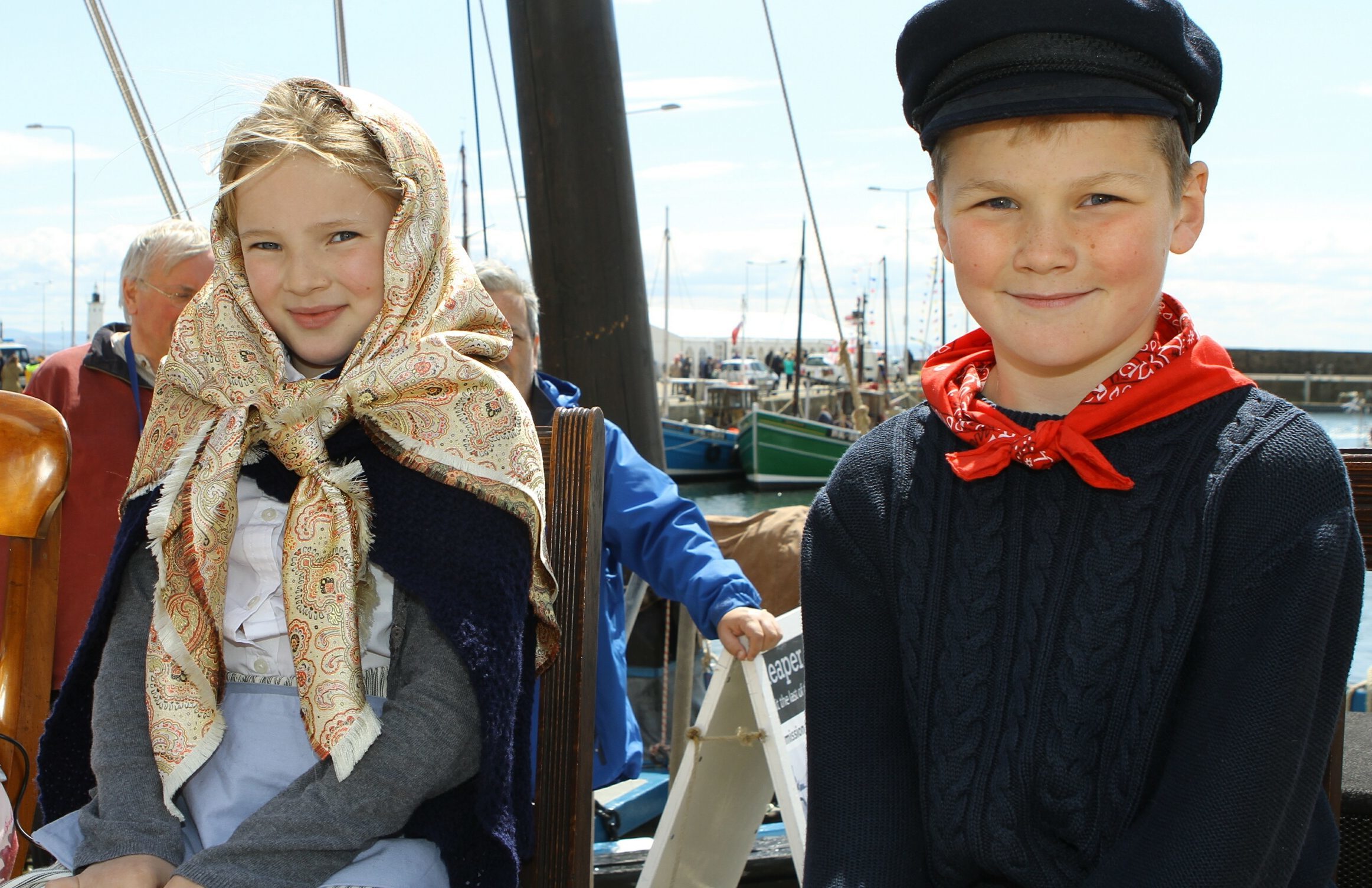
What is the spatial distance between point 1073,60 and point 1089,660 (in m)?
0.69

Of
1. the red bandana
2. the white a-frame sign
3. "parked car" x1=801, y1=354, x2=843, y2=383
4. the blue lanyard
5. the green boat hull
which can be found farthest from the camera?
"parked car" x1=801, y1=354, x2=843, y2=383

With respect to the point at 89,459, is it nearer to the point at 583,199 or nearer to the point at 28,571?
the point at 28,571

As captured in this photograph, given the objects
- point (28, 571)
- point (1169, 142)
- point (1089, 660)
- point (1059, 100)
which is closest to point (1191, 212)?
point (1169, 142)

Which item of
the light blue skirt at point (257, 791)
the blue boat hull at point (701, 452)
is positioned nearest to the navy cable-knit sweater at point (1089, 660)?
the light blue skirt at point (257, 791)

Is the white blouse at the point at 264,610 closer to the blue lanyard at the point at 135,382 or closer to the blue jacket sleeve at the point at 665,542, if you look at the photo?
the blue jacket sleeve at the point at 665,542

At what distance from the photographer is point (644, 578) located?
2570 millimetres

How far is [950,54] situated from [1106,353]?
0.42 m

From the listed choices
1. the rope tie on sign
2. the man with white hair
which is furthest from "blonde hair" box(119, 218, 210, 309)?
the rope tie on sign

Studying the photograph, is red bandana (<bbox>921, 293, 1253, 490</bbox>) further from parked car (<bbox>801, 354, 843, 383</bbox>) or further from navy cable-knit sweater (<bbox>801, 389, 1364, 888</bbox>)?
parked car (<bbox>801, 354, 843, 383</bbox>)

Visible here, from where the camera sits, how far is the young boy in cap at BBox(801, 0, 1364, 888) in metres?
1.22

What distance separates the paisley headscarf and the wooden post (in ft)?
7.25

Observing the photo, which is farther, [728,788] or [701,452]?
[701,452]

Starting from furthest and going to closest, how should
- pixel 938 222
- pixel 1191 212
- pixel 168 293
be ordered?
pixel 168 293 → pixel 938 222 → pixel 1191 212

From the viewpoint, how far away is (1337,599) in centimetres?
123
